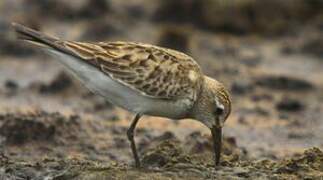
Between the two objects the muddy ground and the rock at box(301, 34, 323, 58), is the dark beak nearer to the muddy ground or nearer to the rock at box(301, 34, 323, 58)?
the muddy ground

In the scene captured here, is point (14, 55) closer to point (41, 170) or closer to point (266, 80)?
point (266, 80)

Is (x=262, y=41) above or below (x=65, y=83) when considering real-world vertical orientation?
above

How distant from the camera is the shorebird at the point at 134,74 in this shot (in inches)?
392

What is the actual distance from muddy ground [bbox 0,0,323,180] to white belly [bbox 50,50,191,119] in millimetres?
498

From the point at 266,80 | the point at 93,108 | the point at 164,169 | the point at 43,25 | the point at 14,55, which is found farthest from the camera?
the point at 43,25

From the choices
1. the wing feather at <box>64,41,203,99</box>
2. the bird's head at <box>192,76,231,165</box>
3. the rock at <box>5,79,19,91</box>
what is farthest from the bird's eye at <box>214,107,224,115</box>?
the rock at <box>5,79,19,91</box>

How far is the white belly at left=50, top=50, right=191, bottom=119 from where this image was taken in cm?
993

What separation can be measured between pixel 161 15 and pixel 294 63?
9.83 feet

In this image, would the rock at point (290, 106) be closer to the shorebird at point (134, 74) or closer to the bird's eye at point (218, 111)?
the bird's eye at point (218, 111)

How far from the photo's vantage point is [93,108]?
14.9 meters

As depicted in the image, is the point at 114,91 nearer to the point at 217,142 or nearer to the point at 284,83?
the point at 217,142

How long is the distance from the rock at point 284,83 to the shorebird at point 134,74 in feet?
19.7

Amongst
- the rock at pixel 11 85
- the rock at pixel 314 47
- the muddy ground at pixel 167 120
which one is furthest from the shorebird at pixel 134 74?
the rock at pixel 314 47

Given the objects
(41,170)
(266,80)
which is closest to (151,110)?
(41,170)
